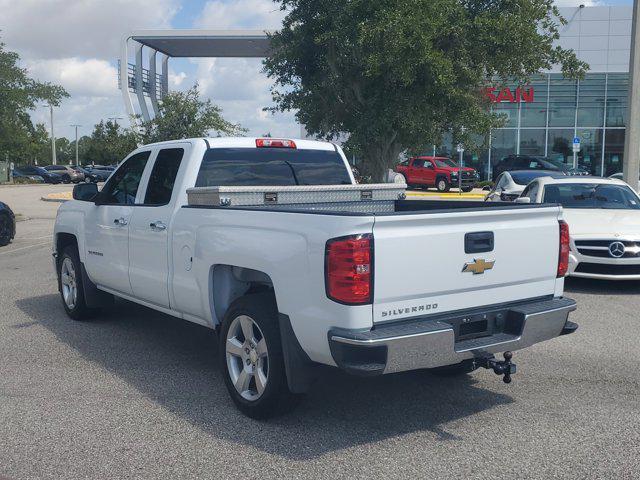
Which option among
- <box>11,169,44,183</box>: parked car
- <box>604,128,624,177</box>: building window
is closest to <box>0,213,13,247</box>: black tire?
<box>604,128,624,177</box>: building window

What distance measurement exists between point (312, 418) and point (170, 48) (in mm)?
46982

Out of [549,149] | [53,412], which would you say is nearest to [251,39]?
[549,149]

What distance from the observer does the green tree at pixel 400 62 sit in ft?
55.0

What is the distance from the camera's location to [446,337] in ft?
13.7

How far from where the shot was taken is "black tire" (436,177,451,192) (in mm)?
34156

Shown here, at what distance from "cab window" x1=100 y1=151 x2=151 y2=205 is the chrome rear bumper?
3328 millimetres

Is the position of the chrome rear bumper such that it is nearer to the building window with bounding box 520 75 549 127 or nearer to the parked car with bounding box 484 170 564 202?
the parked car with bounding box 484 170 564 202

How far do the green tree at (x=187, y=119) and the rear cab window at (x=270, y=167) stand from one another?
1964 centimetres

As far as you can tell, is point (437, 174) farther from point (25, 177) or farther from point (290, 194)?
point (25, 177)

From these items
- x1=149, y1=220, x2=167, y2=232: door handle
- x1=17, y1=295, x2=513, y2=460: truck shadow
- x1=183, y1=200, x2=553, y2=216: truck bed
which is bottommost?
x1=17, y1=295, x2=513, y2=460: truck shadow

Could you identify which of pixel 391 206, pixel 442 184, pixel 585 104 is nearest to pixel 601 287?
pixel 391 206

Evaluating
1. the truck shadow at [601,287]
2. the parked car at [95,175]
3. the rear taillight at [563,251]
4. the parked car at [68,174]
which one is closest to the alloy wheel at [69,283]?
the rear taillight at [563,251]

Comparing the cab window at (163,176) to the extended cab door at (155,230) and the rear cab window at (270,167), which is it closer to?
the extended cab door at (155,230)

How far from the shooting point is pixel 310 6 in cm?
1866
